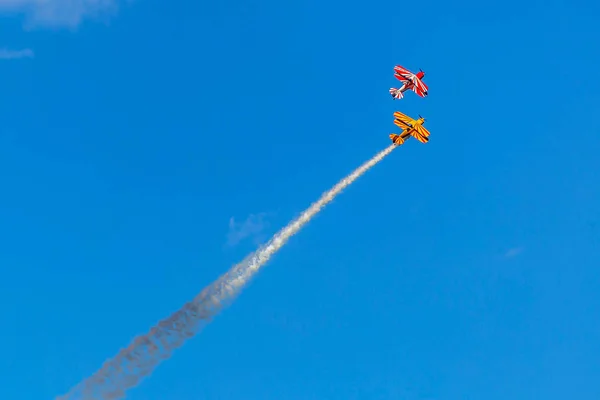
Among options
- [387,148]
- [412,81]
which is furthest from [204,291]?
[412,81]

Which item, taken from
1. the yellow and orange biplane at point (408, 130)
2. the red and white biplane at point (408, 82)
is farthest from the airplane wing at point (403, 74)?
the yellow and orange biplane at point (408, 130)

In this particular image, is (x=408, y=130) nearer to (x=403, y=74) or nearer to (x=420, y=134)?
(x=420, y=134)

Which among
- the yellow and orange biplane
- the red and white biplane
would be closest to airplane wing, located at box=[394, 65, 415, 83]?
the red and white biplane

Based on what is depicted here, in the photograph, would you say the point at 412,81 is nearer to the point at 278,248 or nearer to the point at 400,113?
the point at 400,113

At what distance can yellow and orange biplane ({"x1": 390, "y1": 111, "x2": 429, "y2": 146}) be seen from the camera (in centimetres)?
14750

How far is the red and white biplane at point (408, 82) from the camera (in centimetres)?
15562

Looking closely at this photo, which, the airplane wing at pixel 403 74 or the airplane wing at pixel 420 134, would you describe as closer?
the airplane wing at pixel 420 134

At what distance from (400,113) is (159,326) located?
57675mm

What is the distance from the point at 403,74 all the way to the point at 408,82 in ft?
6.08

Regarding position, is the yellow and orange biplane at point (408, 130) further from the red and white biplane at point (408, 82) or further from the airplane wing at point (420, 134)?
the red and white biplane at point (408, 82)

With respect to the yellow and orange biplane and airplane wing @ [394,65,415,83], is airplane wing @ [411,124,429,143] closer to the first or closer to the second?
the yellow and orange biplane

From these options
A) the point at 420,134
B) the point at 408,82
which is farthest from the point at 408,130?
the point at 408,82

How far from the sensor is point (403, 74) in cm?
15675

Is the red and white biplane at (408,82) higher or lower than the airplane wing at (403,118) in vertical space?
higher
